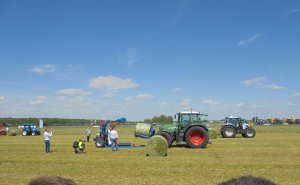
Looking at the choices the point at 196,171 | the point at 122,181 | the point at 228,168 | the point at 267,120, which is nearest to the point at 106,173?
the point at 122,181

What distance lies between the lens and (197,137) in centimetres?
2189

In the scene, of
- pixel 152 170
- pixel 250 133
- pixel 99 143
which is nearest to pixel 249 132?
pixel 250 133

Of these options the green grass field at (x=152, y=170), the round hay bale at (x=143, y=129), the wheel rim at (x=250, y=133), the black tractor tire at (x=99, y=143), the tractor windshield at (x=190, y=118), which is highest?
the tractor windshield at (x=190, y=118)

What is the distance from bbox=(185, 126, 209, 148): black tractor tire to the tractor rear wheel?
1271 cm

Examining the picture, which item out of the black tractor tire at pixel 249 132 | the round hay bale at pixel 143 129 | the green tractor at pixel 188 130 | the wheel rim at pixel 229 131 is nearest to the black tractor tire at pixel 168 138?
the green tractor at pixel 188 130

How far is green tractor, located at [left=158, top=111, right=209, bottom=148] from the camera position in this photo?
856 inches

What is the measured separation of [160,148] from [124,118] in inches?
337

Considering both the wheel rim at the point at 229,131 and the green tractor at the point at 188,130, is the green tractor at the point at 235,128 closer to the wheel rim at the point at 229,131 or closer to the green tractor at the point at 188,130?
the wheel rim at the point at 229,131

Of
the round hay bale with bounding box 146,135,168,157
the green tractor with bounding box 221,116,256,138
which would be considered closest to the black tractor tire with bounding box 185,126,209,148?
the round hay bale with bounding box 146,135,168,157

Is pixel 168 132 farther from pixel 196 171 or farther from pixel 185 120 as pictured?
pixel 196 171

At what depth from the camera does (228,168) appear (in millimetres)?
12906

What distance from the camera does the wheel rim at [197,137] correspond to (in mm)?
21750

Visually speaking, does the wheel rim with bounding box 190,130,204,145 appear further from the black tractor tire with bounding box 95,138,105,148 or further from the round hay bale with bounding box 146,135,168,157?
the black tractor tire with bounding box 95,138,105,148

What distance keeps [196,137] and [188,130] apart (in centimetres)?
56
